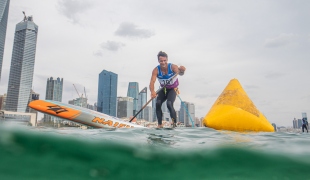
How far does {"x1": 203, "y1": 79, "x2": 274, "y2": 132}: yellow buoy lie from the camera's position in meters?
6.22

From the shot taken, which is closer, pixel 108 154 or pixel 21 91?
pixel 108 154

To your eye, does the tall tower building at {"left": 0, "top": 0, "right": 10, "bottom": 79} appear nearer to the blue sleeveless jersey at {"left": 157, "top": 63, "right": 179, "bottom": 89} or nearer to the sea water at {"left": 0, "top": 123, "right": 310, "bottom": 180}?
the blue sleeveless jersey at {"left": 157, "top": 63, "right": 179, "bottom": 89}

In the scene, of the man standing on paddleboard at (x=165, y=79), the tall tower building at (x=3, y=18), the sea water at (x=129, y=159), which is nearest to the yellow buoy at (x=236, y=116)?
the man standing on paddleboard at (x=165, y=79)

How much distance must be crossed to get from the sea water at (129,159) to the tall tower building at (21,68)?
142 metres

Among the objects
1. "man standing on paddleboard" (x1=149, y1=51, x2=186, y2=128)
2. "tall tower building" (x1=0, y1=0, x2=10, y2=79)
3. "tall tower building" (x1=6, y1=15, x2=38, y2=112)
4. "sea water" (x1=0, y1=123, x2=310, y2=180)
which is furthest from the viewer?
"tall tower building" (x1=0, y1=0, x2=10, y2=79)

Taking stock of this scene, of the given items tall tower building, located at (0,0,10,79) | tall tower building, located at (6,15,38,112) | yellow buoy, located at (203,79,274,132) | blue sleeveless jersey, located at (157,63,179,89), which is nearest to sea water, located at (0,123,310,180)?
yellow buoy, located at (203,79,274,132)

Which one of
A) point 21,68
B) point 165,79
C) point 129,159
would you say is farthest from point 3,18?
point 129,159

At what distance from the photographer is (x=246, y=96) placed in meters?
7.05

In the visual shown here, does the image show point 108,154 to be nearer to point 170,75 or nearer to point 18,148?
point 18,148

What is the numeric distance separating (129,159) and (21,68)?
14615cm

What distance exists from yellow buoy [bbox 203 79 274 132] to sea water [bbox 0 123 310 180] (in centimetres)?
254

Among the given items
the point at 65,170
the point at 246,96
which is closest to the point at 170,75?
the point at 246,96

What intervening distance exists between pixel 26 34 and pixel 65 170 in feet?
518

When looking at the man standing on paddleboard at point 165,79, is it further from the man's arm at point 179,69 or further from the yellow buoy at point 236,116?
the yellow buoy at point 236,116
